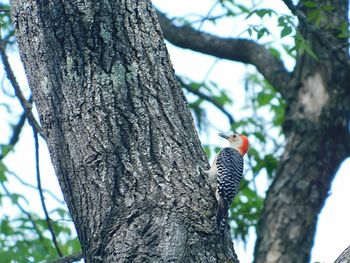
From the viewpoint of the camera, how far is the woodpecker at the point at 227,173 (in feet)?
16.4

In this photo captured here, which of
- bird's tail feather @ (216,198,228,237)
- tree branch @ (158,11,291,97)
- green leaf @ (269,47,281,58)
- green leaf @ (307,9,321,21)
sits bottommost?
bird's tail feather @ (216,198,228,237)

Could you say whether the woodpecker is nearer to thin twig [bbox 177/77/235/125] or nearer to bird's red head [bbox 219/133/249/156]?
bird's red head [bbox 219/133/249/156]

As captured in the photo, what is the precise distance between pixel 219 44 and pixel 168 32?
60 centimetres

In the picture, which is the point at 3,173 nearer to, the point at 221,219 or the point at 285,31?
the point at 285,31

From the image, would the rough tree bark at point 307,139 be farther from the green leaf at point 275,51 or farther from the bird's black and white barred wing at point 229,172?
the green leaf at point 275,51

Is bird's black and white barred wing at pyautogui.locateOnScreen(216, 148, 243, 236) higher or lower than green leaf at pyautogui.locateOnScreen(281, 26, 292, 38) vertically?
lower

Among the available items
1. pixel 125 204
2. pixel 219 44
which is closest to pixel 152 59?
pixel 125 204

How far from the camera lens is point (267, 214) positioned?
7043 mm

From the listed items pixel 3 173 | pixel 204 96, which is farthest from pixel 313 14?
pixel 3 173

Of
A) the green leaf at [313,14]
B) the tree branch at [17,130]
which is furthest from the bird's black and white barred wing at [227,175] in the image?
the tree branch at [17,130]

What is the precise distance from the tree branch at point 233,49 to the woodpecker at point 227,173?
0.86 metres

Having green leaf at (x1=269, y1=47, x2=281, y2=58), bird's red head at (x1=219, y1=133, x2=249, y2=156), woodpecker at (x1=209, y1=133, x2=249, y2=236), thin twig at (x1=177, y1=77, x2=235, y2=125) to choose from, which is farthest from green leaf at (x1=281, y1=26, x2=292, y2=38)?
green leaf at (x1=269, y1=47, x2=281, y2=58)

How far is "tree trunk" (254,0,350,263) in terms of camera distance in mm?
6973

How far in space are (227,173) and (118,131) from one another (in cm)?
247
